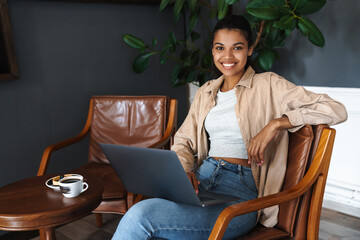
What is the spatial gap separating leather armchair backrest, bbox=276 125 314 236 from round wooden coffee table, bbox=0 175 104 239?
74 centimetres

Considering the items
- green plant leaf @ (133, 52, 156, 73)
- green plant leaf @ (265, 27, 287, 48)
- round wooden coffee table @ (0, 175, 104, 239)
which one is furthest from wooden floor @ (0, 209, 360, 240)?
green plant leaf @ (265, 27, 287, 48)

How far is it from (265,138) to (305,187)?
22 cm

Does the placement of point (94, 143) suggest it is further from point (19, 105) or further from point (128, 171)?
point (128, 171)

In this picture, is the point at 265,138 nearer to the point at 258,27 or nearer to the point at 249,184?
the point at 249,184

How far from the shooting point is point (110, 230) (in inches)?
86.2

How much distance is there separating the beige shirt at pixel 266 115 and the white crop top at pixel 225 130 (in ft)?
0.09

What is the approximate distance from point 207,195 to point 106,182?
2.73 ft

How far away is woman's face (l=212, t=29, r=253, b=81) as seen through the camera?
1460 mm

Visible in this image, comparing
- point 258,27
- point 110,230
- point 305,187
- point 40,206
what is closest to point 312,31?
point 258,27

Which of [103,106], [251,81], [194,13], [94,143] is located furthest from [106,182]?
[194,13]

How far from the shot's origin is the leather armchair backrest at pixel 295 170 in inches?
48.5

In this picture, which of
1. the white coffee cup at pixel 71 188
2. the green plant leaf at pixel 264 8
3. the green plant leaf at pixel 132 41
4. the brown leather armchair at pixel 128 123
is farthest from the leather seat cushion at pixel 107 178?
the green plant leaf at pixel 264 8

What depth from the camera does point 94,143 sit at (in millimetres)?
2252

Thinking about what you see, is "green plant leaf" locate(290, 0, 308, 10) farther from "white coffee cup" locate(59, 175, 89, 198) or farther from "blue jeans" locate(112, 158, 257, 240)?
"white coffee cup" locate(59, 175, 89, 198)
